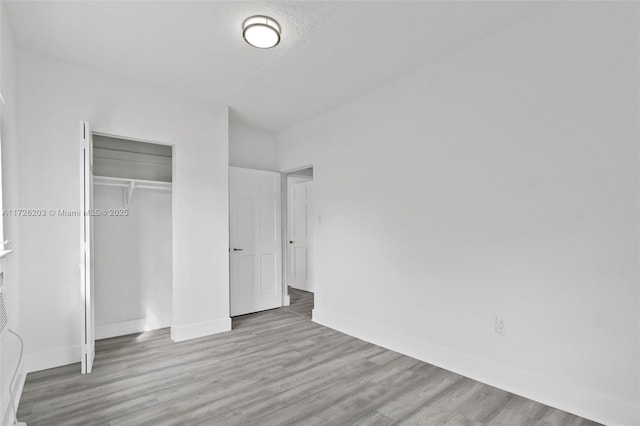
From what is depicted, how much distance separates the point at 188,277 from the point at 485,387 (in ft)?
10.3

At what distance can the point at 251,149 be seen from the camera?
4.99 metres

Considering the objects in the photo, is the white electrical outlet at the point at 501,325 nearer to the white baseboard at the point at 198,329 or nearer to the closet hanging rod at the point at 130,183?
the white baseboard at the point at 198,329

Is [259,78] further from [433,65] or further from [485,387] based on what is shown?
[485,387]

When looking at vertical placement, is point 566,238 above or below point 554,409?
above

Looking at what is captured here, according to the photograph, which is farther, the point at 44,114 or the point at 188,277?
the point at 188,277

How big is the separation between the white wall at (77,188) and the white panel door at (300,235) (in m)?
2.34

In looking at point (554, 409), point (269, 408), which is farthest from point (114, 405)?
point (554, 409)

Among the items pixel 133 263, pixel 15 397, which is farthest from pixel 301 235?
pixel 15 397

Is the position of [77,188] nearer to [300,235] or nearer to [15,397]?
[15,397]

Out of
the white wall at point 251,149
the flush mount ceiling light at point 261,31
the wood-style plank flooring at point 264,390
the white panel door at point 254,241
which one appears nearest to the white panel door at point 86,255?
the wood-style plank flooring at point 264,390

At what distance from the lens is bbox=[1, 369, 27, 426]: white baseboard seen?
2003mm

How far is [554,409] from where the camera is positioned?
7.32 feet

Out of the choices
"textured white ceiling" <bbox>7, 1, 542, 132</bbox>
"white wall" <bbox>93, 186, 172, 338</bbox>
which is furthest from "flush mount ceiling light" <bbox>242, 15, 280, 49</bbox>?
"white wall" <bbox>93, 186, 172, 338</bbox>

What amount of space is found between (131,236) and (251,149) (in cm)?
207
